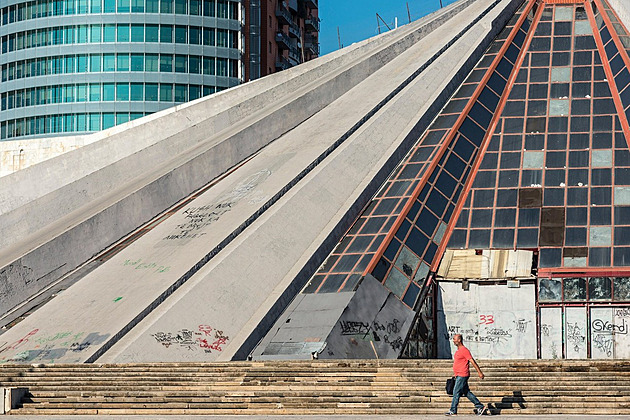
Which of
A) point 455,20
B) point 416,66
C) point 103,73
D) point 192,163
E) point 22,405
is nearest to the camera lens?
point 22,405

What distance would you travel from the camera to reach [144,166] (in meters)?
34.3

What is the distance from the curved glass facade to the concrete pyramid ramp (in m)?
32.3

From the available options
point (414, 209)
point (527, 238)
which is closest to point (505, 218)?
point (527, 238)

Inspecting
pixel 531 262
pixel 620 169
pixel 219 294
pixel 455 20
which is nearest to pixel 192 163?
pixel 219 294

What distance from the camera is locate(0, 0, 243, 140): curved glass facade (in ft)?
217

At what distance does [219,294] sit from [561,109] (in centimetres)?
1438

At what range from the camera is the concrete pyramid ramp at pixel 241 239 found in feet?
71.6

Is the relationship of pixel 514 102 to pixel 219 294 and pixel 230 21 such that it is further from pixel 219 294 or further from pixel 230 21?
pixel 230 21

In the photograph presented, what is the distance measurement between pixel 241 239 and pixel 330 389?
8.55m

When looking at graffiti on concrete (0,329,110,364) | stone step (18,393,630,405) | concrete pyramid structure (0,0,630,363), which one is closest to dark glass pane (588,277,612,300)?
concrete pyramid structure (0,0,630,363)

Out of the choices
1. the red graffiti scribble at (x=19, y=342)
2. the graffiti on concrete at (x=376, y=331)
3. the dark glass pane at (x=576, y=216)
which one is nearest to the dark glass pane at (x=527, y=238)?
the dark glass pane at (x=576, y=216)

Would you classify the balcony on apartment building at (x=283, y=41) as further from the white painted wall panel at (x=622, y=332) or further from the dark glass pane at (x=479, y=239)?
the white painted wall panel at (x=622, y=332)

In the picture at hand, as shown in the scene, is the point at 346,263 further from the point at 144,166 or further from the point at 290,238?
the point at 144,166

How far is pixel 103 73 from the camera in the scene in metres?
66.1
